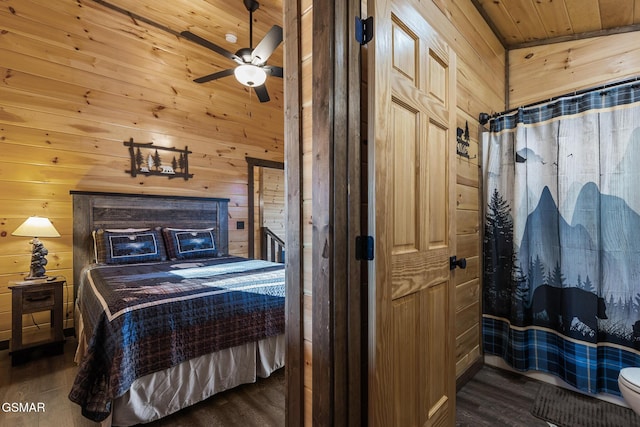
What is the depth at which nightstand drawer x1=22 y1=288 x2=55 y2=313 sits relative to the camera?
254 cm

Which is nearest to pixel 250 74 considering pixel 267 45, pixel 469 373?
pixel 267 45

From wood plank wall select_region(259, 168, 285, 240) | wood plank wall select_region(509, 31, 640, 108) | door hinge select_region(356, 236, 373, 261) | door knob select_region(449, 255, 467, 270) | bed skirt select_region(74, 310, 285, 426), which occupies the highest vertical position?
wood plank wall select_region(509, 31, 640, 108)

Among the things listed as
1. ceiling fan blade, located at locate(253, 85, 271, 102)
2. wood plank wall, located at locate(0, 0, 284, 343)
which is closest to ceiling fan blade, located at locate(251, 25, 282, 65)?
ceiling fan blade, located at locate(253, 85, 271, 102)

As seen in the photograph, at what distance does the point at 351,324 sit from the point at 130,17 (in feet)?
14.7

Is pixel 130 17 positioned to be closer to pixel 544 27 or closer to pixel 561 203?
pixel 544 27

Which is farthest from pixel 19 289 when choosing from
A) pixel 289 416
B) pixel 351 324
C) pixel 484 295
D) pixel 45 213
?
pixel 484 295

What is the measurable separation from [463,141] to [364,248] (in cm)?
155

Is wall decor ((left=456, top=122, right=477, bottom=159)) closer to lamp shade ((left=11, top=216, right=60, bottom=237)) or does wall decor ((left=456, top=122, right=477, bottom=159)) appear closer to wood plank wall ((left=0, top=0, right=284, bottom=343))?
wood plank wall ((left=0, top=0, right=284, bottom=343))

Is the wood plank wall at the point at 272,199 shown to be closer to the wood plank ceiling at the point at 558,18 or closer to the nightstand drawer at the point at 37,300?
the nightstand drawer at the point at 37,300

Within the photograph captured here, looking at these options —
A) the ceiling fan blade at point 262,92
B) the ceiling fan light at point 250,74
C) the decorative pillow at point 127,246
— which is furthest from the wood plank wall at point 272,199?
the ceiling fan light at point 250,74

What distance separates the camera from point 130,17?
3641 millimetres

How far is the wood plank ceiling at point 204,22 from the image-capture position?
3.53 metres

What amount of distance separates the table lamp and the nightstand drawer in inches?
7.6

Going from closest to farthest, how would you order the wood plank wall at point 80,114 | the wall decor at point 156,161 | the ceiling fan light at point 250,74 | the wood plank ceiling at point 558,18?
the wood plank ceiling at point 558,18 < the ceiling fan light at point 250,74 < the wood plank wall at point 80,114 < the wall decor at point 156,161
